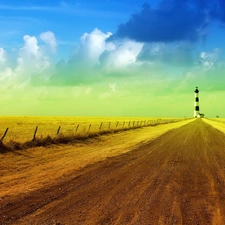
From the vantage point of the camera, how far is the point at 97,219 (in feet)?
22.9

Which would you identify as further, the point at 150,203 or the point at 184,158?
the point at 184,158

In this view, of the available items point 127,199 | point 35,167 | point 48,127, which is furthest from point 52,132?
point 127,199

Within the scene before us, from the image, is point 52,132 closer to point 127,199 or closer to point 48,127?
point 48,127

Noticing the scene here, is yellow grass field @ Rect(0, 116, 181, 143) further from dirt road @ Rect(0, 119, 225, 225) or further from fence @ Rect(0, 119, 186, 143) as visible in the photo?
dirt road @ Rect(0, 119, 225, 225)

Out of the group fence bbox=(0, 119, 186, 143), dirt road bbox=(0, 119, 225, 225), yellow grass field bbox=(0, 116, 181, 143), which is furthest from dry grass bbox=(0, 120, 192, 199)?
yellow grass field bbox=(0, 116, 181, 143)

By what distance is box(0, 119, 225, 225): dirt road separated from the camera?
709cm

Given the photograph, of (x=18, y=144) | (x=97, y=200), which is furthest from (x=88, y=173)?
(x=18, y=144)

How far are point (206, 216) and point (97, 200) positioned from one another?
Answer: 9.19 feet

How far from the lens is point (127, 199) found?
8.62 metres

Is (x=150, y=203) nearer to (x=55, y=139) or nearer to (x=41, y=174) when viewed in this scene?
(x=41, y=174)

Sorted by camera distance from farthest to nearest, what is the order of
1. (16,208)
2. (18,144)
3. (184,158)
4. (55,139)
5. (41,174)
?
(55,139) < (18,144) < (184,158) < (41,174) < (16,208)

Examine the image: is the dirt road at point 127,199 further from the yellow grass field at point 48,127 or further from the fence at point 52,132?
the yellow grass field at point 48,127

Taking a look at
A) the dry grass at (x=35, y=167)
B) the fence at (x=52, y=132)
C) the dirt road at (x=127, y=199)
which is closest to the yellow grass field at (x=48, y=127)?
the fence at (x=52, y=132)

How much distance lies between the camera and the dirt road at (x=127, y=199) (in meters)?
7.09
